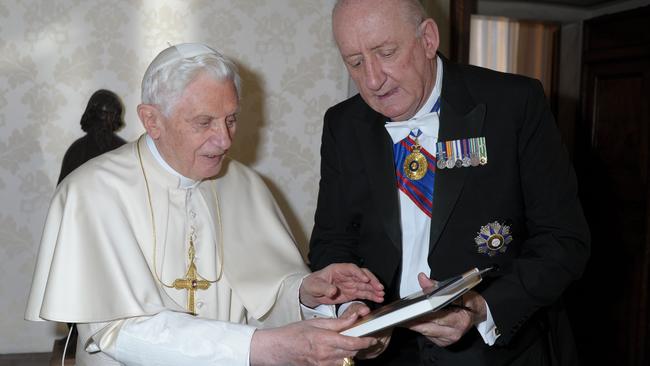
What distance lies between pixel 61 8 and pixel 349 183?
1.85 meters

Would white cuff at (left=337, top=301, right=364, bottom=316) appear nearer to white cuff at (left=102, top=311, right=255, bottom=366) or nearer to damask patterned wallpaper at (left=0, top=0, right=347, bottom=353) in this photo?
white cuff at (left=102, top=311, right=255, bottom=366)

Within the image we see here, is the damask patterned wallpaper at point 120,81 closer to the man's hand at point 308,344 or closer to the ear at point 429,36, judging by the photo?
the ear at point 429,36

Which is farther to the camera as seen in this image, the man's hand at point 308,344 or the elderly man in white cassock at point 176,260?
the elderly man in white cassock at point 176,260

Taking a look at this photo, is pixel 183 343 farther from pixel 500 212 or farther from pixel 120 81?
pixel 120 81

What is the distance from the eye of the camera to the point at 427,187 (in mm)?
2285

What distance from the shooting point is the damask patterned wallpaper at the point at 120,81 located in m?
3.46

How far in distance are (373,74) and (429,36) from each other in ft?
0.78

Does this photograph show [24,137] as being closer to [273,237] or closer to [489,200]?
[273,237]

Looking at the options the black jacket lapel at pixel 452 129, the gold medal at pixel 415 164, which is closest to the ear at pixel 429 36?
the black jacket lapel at pixel 452 129

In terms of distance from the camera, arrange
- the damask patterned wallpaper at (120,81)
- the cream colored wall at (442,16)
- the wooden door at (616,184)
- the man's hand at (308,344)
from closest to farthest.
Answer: the man's hand at (308,344), the damask patterned wallpaper at (120,81), the cream colored wall at (442,16), the wooden door at (616,184)

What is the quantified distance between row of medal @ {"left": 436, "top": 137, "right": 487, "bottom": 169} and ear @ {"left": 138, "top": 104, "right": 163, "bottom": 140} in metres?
0.94

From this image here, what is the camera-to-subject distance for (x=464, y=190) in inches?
87.2

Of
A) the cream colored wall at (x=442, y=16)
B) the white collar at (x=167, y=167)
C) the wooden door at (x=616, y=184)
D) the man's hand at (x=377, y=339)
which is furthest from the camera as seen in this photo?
the wooden door at (x=616, y=184)

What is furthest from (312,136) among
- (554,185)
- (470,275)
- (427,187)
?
(470,275)
